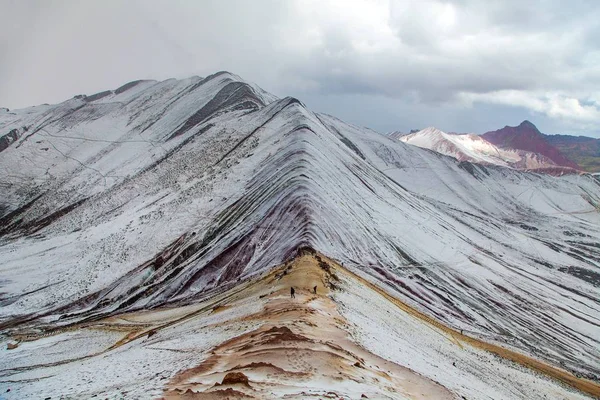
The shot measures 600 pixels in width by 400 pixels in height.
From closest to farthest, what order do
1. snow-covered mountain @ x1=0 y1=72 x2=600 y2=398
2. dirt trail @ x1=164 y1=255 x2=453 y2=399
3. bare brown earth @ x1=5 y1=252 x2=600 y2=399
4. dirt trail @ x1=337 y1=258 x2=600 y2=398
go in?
dirt trail @ x1=164 y1=255 x2=453 y2=399 < bare brown earth @ x1=5 y1=252 x2=600 y2=399 < dirt trail @ x1=337 y1=258 x2=600 y2=398 < snow-covered mountain @ x1=0 y1=72 x2=600 y2=398

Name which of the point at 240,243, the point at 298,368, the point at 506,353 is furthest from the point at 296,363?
the point at 240,243

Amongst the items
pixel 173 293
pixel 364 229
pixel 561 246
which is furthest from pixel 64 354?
pixel 561 246

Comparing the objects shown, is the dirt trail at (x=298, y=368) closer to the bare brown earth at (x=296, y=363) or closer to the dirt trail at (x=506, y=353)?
the bare brown earth at (x=296, y=363)

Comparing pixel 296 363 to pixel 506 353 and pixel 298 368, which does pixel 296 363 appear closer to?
pixel 298 368

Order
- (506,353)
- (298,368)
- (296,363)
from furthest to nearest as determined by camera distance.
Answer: (506,353) < (296,363) < (298,368)

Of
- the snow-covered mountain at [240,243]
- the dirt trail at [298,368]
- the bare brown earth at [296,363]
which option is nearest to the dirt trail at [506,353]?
the snow-covered mountain at [240,243]

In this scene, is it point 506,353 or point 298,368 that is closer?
point 298,368

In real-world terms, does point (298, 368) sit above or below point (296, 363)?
below

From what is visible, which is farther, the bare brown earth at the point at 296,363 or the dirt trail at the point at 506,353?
the dirt trail at the point at 506,353

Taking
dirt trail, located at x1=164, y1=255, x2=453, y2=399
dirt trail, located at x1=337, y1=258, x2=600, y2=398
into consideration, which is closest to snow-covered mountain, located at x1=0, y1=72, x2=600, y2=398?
dirt trail, located at x1=337, y1=258, x2=600, y2=398

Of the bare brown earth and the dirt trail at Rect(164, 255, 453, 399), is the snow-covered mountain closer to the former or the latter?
the bare brown earth
